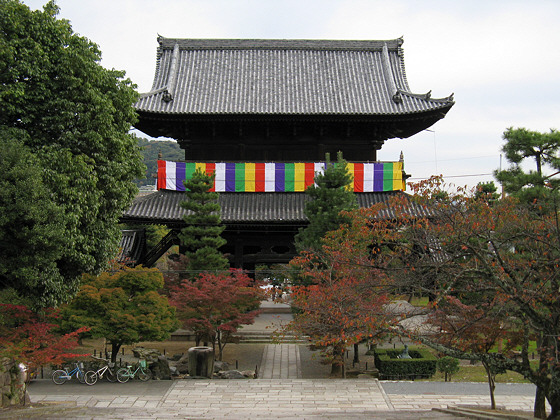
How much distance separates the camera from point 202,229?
23.2 metres

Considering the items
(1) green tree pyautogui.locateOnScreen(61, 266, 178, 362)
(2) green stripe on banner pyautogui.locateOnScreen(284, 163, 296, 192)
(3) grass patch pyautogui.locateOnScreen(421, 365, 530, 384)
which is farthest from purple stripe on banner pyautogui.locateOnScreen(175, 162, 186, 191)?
(3) grass patch pyautogui.locateOnScreen(421, 365, 530, 384)

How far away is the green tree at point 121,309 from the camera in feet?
57.7

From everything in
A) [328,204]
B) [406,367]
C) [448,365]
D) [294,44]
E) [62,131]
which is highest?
[294,44]

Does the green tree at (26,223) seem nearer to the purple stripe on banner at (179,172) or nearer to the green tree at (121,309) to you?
the green tree at (121,309)

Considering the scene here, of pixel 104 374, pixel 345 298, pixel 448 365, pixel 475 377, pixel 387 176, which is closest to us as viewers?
pixel 345 298

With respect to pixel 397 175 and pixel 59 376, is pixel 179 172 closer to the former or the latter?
pixel 397 175

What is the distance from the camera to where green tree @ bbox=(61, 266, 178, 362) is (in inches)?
693

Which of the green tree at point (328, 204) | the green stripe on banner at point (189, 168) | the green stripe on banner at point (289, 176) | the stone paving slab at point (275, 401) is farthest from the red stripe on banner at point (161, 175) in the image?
the stone paving slab at point (275, 401)

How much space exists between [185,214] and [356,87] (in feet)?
39.3

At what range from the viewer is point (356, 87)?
2861 cm

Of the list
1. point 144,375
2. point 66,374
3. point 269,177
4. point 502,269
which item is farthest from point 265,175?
point 502,269

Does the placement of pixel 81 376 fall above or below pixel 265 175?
below

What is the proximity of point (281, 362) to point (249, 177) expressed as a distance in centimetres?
969

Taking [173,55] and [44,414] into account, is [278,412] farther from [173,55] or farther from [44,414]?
[173,55]
